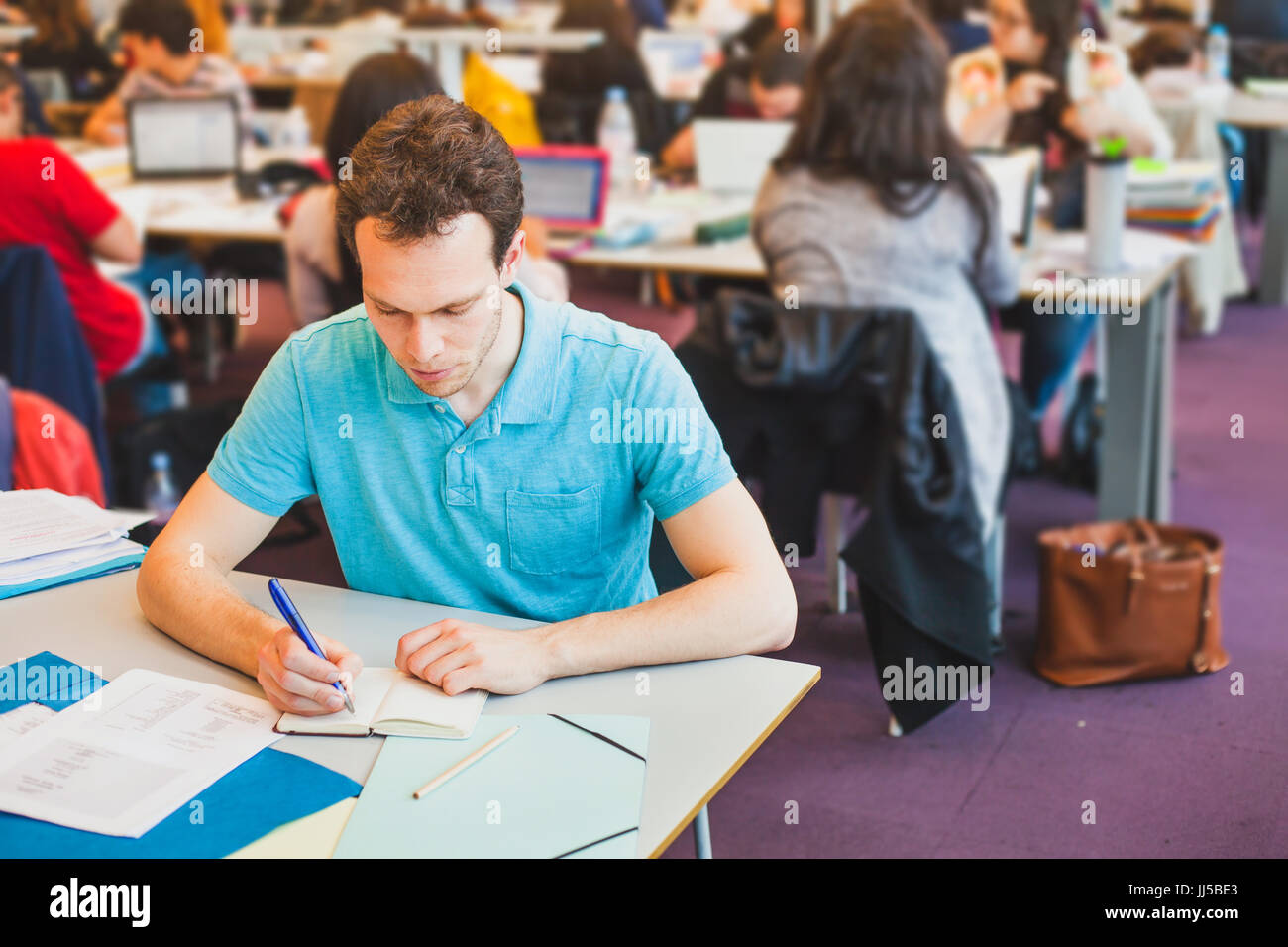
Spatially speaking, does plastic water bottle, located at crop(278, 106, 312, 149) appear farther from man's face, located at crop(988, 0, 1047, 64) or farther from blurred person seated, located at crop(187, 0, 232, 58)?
man's face, located at crop(988, 0, 1047, 64)

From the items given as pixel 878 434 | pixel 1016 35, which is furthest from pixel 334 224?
pixel 1016 35

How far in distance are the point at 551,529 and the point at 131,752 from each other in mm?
511

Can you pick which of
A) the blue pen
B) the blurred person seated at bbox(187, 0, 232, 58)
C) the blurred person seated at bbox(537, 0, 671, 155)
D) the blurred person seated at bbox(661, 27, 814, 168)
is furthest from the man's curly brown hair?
the blurred person seated at bbox(187, 0, 232, 58)

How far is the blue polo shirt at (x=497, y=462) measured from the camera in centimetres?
151

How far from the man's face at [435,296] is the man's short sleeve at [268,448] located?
0.63 feet

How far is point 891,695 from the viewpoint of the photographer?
2.53 metres

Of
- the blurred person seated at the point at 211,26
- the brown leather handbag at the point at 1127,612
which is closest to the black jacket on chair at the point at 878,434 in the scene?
the brown leather handbag at the point at 1127,612

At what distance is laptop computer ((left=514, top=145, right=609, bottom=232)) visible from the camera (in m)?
3.63

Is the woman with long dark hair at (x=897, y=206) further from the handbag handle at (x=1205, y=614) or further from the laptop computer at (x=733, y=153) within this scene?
the laptop computer at (x=733, y=153)

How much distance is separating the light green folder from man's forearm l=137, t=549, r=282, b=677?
24cm

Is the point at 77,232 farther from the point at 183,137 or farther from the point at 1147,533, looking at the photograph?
the point at 1147,533

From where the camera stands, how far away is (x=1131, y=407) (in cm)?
319

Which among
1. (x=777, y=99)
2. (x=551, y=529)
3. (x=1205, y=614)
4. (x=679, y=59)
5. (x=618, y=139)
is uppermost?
(x=679, y=59)

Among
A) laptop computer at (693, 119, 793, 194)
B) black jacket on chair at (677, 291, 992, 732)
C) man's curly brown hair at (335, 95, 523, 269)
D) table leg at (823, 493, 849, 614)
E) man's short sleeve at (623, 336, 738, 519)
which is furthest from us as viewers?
laptop computer at (693, 119, 793, 194)
